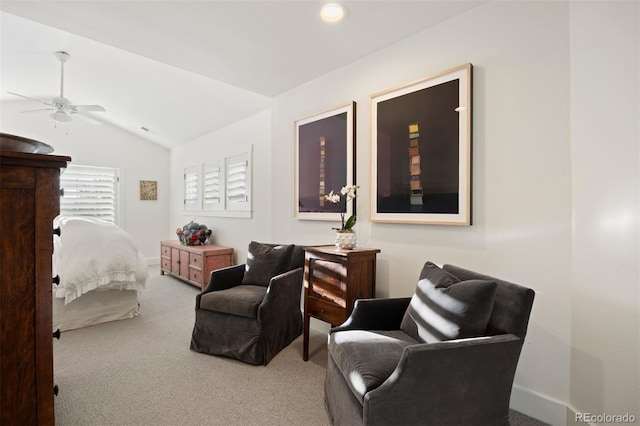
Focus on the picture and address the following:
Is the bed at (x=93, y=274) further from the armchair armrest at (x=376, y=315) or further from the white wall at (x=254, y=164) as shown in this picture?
the armchair armrest at (x=376, y=315)

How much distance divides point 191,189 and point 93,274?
328cm

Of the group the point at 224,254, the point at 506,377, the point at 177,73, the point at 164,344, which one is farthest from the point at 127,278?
the point at 506,377

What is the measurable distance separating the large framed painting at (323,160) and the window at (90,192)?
487 cm

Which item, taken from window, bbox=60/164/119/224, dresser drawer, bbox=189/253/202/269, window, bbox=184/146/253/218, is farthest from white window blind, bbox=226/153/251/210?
window, bbox=60/164/119/224

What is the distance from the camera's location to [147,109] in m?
5.20

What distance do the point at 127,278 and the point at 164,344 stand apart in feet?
3.24

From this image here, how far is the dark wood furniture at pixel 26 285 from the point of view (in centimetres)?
128

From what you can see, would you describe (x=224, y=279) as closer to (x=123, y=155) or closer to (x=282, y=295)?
(x=282, y=295)

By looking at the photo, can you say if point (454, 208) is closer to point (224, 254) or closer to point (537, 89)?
point (537, 89)

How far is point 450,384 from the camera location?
1342 mm

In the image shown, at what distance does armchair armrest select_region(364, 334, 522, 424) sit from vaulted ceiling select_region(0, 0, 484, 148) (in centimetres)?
209

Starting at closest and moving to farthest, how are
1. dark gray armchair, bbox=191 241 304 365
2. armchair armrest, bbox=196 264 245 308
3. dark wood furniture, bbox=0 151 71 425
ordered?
dark wood furniture, bbox=0 151 71 425
dark gray armchair, bbox=191 241 304 365
armchair armrest, bbox=196 264 245 308

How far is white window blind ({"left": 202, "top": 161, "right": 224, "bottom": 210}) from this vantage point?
5411 mm

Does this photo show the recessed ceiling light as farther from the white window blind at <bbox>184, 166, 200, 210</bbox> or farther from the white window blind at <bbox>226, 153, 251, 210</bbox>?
the white window blind at <bbox>184, 166, 200, 210</bbox>
